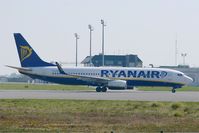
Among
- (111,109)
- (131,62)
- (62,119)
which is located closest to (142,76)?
(111,109)

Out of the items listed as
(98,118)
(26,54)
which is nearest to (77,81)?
(26,54)

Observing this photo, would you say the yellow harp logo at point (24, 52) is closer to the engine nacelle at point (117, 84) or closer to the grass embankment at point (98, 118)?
the engine nacelle at point (117, 84)

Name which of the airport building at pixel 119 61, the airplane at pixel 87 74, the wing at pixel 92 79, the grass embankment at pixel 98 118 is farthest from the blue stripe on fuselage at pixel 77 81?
the airport building at pixel 119 61

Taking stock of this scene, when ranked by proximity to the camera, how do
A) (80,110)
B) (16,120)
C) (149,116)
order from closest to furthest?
1. (16,120)
2. (149,116)
3. (80,110)

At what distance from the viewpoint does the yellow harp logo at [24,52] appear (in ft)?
252

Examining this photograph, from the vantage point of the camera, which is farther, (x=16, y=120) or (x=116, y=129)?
(x=16, y=120)

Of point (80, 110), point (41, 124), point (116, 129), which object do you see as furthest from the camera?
point (80, 110)

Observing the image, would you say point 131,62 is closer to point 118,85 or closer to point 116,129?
point 118,85

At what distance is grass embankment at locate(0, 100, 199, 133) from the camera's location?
27281mm

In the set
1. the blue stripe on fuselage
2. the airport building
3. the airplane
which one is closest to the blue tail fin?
the airplane

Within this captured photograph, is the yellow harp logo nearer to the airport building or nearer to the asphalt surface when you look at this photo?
the asphalt surface

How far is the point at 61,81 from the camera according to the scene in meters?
77.8

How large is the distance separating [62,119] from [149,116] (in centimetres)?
555

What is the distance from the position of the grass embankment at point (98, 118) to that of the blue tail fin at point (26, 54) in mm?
33535
